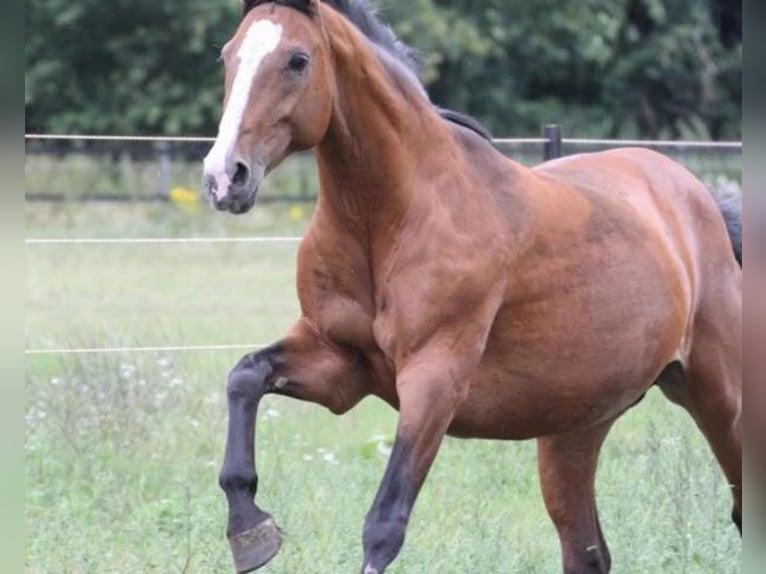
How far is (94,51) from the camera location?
89.4 feet

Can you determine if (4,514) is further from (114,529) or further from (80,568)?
(114,529)

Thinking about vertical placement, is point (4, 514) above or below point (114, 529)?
above

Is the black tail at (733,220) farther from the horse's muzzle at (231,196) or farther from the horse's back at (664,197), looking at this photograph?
the horse's muzzle at (231,196)

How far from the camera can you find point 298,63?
172 inches

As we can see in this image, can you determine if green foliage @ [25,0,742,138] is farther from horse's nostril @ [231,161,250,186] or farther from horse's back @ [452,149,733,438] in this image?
horse's nostril @ [231,161,250,186]

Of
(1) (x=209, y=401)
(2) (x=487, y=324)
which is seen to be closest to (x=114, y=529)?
(1) (x=209, y=401)

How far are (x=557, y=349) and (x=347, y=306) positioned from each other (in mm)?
788

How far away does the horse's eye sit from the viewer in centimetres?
435

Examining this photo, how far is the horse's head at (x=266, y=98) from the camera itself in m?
4.12

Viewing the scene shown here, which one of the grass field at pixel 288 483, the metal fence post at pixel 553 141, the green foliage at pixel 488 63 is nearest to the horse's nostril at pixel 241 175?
the grass field at pixel 288 483

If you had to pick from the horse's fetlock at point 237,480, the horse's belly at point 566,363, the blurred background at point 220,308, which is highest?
the horse's belly at point 566,363

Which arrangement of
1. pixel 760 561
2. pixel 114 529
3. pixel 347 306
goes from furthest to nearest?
1. pixel 114 529
2. pixel 347 306
3. pixel 760 561

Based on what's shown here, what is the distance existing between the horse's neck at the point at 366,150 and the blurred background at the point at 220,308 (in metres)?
0.46

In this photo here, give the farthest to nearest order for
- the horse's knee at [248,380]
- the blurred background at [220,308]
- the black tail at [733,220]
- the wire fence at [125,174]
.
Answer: the wire fence at [125,174] < the blurred background at [220,308] < the black tail at [733,220] < the horse's knee at [248,380]
